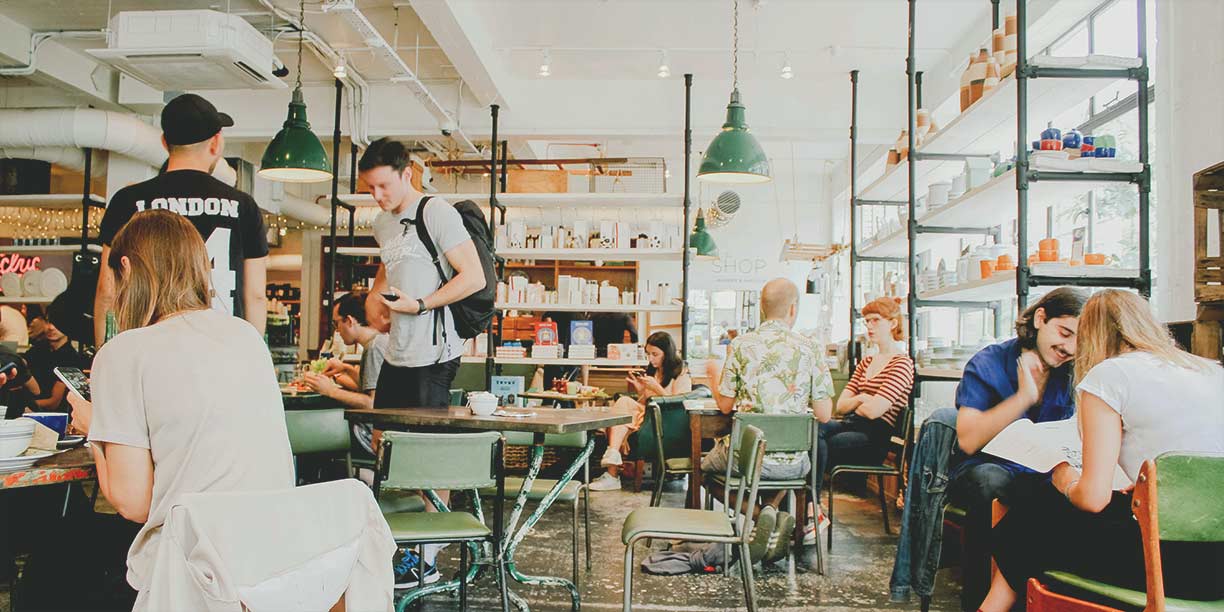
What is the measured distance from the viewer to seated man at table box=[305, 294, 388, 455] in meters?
4.25

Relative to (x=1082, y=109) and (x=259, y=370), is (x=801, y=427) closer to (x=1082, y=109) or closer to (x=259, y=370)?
(x=259, y=370)

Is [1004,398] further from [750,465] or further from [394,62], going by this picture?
[394,62]

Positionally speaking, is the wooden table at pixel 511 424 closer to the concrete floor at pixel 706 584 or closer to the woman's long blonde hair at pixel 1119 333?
the concrete floor at pixel 706 584

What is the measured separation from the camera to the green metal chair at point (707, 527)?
2822 mm

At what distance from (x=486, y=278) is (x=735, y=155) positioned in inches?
112

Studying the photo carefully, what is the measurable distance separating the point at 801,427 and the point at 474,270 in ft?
5.43

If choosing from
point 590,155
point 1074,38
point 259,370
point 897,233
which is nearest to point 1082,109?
point 1074,38

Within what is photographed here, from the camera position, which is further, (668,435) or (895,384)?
(668,435)

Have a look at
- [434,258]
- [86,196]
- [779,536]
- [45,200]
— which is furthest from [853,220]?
[45,200]

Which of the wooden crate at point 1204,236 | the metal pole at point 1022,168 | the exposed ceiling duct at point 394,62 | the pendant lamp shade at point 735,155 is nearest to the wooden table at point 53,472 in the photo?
the wooden crate at point 1204,236

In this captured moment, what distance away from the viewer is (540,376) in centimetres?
827

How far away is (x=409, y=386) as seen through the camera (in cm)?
334

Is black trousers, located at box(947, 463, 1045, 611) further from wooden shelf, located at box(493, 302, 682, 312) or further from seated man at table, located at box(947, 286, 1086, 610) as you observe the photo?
wooden shelf, located at box(493, 302, 682, 312)

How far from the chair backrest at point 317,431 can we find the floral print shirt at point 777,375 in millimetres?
1890
